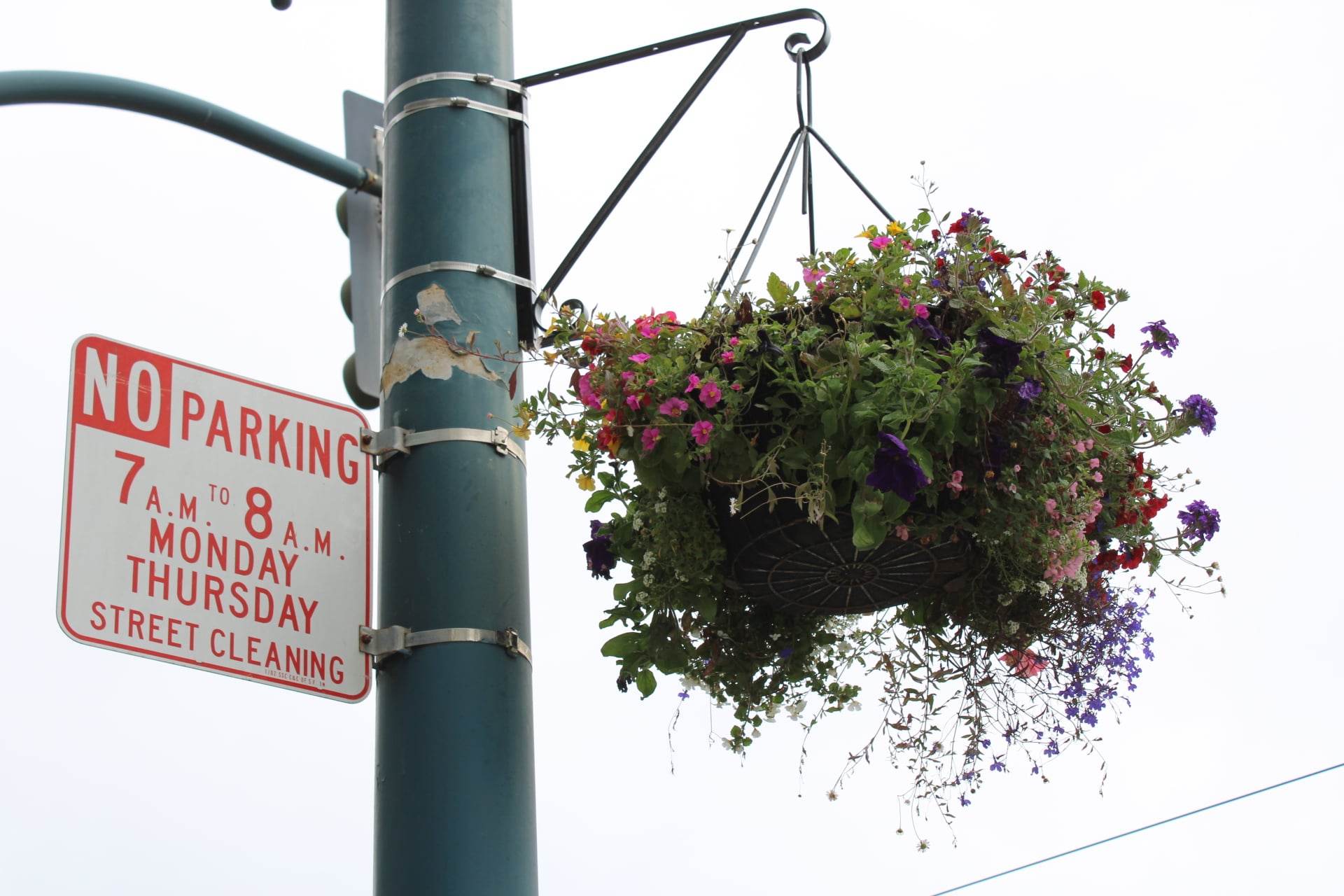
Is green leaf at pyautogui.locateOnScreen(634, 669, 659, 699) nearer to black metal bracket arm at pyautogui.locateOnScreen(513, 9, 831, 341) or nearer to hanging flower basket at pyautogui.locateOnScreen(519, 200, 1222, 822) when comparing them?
hanging flower basket at pyautogui.locateOnScreen(519, 200, 1222, 822)

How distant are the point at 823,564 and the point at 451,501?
57 cm

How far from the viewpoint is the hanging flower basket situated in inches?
84.9

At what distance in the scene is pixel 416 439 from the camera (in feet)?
7.96

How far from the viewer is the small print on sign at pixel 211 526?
2.21 meters

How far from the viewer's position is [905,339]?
7.14ft

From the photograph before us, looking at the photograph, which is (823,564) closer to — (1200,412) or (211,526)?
(1200,412)

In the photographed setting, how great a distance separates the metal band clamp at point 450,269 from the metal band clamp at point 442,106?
1.00 ft

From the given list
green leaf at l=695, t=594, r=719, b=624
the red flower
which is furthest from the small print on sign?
the red flower

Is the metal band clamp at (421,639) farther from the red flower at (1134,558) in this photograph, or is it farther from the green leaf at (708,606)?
the red flower at (1134,558)

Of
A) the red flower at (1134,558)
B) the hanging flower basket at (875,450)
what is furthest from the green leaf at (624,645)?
the red flower at (1134,558)

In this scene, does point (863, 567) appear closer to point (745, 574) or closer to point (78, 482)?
point (745, 574)

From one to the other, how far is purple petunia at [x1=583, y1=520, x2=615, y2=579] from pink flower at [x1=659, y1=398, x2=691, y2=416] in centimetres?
26

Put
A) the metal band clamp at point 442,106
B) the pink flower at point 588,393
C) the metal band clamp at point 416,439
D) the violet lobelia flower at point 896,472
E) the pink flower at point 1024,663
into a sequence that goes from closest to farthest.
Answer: the violet lobelia flower at point 896,472 < the pink flower at point 588,393 < the metal band clamp at point 416,439 < the pink flower at point 1024,663 < the metal band clamp at point 442,106

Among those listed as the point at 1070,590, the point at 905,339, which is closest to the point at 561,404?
the point at 905,339
